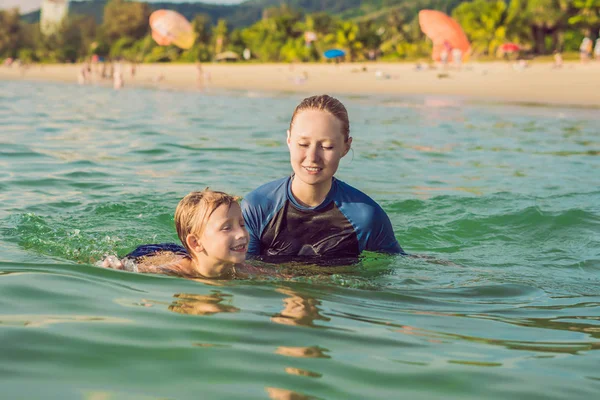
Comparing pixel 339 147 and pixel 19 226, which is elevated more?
pixel 339 147

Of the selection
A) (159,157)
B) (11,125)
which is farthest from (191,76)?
Answer: (159,157)

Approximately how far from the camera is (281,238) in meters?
4.95

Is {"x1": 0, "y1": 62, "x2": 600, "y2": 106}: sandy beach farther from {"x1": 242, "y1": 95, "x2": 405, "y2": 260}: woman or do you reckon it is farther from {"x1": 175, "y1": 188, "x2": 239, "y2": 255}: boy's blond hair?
{"x1": 175, "y1": 188, "x2": 239, "y2": 255}: boy's blond hair

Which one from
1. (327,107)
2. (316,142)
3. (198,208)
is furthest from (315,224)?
(198,208)

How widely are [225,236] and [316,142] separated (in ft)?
2.74

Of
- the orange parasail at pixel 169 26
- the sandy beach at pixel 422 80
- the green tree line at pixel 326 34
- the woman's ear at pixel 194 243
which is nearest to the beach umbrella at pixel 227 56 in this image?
the green tree line at pixel 326 34

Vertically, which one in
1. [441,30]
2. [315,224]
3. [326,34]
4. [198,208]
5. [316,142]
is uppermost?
[326,34]

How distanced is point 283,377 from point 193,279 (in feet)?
5.15

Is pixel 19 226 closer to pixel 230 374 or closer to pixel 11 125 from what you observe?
pixel 230 374

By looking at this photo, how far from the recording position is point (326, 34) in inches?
1973

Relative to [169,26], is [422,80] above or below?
Answer: below

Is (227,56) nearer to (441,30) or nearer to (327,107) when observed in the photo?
(441,30)

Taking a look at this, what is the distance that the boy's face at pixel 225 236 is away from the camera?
4086 mm

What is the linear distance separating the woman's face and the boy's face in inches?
22.3
